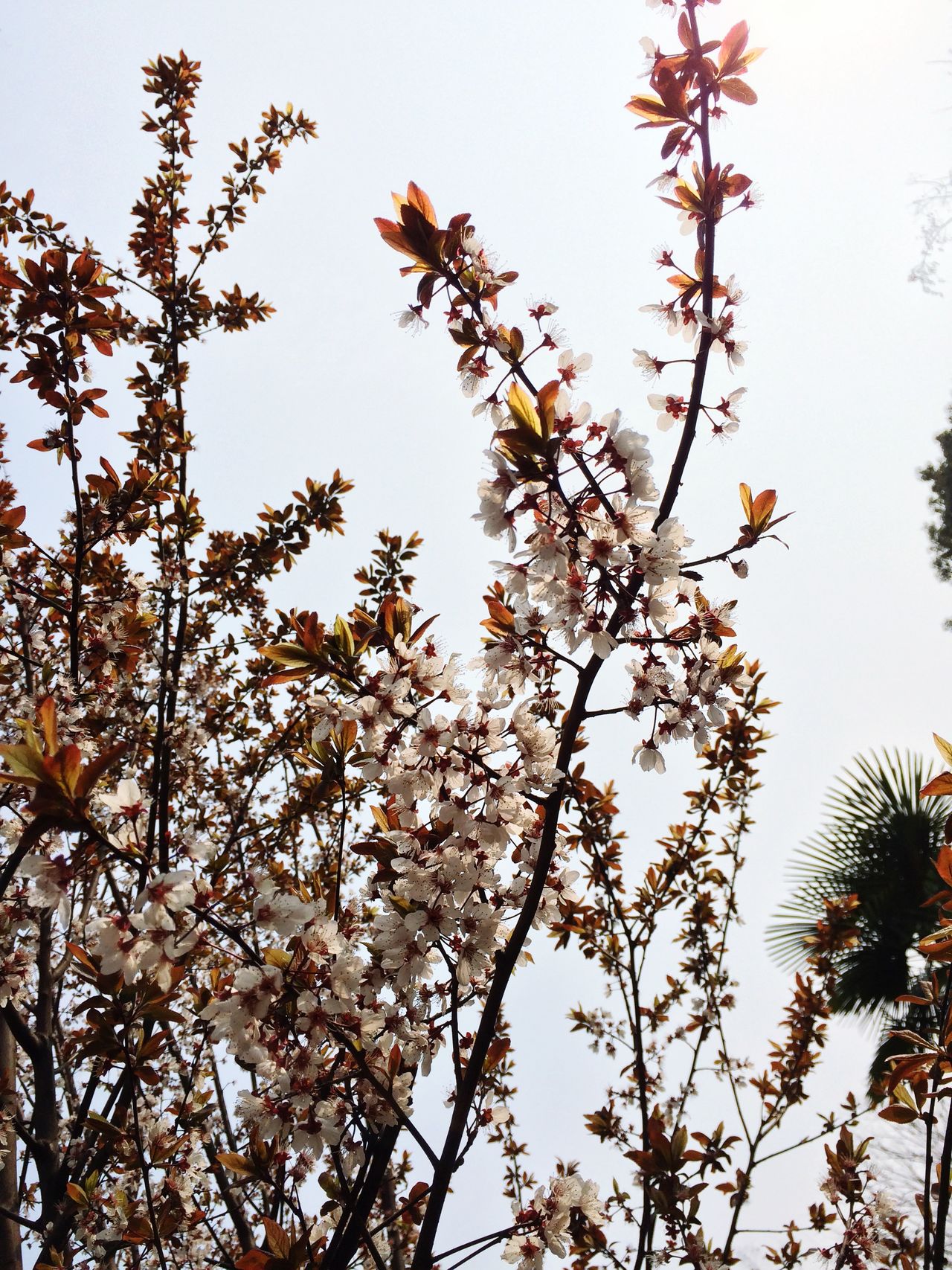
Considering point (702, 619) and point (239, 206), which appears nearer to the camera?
point (702, 619)

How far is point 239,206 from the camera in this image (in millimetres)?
4031

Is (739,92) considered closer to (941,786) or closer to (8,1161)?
(941,786)

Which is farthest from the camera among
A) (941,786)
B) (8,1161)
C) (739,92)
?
(8,1161)

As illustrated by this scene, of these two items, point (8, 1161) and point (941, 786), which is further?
point (8, 1161)

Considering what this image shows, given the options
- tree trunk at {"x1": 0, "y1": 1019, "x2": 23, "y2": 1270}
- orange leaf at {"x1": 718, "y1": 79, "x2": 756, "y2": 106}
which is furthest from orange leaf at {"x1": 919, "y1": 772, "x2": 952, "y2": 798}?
tree trunk at {"x1": 0, "y1": 1019, "x2": 23, "y2": 1270}

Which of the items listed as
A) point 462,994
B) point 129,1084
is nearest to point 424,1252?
point 462,994

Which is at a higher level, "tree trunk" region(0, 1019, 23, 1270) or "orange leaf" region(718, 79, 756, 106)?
"orange leaf" region(718, 79, 756, 106)

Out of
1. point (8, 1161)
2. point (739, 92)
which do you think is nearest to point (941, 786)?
point (739, 92)

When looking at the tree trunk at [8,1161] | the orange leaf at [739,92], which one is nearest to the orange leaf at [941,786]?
the orange leaf at [739,92]

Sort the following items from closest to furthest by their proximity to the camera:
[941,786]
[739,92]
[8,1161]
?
[941,786]
[739,92]
[8,1161]

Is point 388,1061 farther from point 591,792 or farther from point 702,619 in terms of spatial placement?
point 591,792

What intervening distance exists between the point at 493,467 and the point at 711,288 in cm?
65

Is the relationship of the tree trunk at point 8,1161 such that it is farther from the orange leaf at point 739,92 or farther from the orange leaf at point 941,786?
the orange leaf at point 739,92

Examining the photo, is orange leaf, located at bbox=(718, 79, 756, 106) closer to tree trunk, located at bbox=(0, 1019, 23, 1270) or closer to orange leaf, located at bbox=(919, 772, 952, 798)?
orange leaf, located at bbox=(919, 772, 952, 798)
